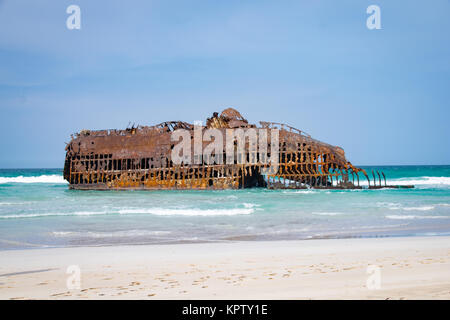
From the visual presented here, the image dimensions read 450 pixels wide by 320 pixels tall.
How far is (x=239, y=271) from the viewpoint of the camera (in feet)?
19.0

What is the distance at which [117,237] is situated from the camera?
979cm

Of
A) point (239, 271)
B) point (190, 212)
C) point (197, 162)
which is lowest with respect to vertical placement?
point (190, 212)

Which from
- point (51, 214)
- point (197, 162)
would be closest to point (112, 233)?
point (51, 214)

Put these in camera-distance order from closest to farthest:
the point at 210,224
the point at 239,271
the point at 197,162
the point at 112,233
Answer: the point at 239,271 < the point at 112,233 < the point at 210,224 < the point at 197,162

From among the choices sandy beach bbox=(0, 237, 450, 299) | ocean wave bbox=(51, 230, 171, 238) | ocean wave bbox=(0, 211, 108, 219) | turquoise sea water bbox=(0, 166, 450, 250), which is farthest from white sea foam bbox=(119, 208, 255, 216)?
sandy beach bbox=(0, 237, 450, 299)

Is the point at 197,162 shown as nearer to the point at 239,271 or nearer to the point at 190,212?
the point at 190,212

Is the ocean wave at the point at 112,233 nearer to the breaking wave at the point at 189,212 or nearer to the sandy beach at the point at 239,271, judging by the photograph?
the sandy beach at the point at 239,271

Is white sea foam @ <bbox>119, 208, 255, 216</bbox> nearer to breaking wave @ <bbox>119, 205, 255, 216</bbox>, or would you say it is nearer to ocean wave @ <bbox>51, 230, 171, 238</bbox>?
breaking wave @ <bbox>119, 205, 255, 216</bbox>

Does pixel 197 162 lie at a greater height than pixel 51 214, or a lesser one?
greater

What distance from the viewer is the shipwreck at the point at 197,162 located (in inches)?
1054

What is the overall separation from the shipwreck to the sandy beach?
18.3 m

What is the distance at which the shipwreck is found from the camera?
26766 mm

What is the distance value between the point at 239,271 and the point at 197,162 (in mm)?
22066
